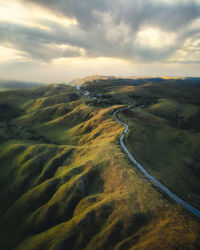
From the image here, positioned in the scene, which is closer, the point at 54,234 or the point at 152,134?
the point at 54,234

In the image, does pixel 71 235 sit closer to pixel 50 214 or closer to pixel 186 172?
pixel 50 214

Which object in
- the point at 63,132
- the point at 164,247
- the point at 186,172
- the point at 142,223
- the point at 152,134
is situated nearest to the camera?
the point at 164,247

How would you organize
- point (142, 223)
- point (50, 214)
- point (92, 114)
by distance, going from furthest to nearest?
point (92, 114) < point (50, 214) < point (142, 223)

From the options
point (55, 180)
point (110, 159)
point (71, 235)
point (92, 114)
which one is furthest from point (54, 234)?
point (92, 114)

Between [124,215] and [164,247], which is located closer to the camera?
[164,247]

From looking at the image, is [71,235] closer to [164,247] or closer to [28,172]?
[164,247]

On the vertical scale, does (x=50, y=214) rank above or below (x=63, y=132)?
above

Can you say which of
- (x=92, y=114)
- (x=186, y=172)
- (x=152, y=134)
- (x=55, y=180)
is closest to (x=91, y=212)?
(x=55, y=180)

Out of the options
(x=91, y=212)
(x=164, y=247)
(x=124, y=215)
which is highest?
(x=164, y=247)

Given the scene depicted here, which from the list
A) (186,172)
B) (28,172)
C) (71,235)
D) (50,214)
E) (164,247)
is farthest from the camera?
(28,172)
